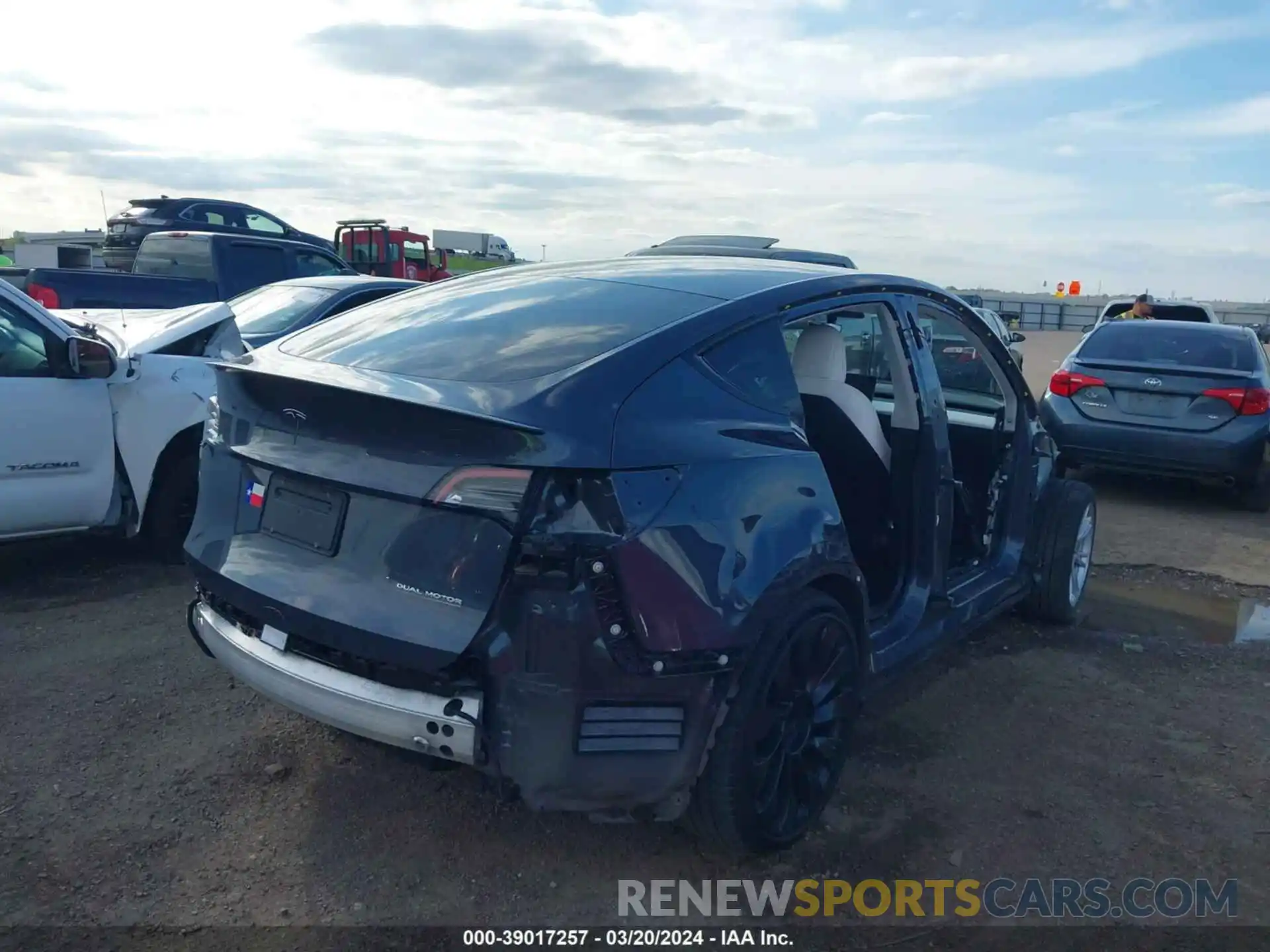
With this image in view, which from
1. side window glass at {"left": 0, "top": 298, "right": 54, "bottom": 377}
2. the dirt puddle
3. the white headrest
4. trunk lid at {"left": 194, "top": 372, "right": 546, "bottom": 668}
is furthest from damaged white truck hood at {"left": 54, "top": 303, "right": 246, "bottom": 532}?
the dirt puddle

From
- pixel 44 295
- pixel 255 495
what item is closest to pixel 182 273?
pixel 44 295

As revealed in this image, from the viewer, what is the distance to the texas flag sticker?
3.11m

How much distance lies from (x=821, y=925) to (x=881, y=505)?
1667 mm

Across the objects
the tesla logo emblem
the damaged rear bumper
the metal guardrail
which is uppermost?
the tesla logo emblem

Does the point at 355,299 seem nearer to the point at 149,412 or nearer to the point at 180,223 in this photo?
the point at 149,412

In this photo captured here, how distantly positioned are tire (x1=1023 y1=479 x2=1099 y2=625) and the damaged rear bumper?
338cm

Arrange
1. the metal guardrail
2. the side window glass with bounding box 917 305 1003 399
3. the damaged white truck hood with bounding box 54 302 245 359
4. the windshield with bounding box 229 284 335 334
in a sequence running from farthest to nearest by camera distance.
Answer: the metal guardrail → the windshield with bounding box 229 284 335 334 → the damaged white truck hood with bounding box 54 302 245 359 → the side window glass with bounding box 917 305 1003 399

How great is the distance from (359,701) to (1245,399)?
7609 millimetres

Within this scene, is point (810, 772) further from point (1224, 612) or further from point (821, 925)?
point (1224, 612)

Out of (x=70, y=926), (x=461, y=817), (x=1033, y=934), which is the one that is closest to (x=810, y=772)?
(x=1033, y=934)

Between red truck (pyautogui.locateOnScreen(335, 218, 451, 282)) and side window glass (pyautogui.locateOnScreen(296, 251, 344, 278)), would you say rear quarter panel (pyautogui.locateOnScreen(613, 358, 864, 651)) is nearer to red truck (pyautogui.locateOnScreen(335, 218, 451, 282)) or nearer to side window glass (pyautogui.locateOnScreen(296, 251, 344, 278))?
side window glass (pyautogui.locateOnScreen(296, 251, 344, 278))

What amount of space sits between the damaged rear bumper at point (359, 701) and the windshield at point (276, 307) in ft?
18.5

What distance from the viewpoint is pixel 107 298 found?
1023 cm

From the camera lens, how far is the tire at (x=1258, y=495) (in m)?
8.34
